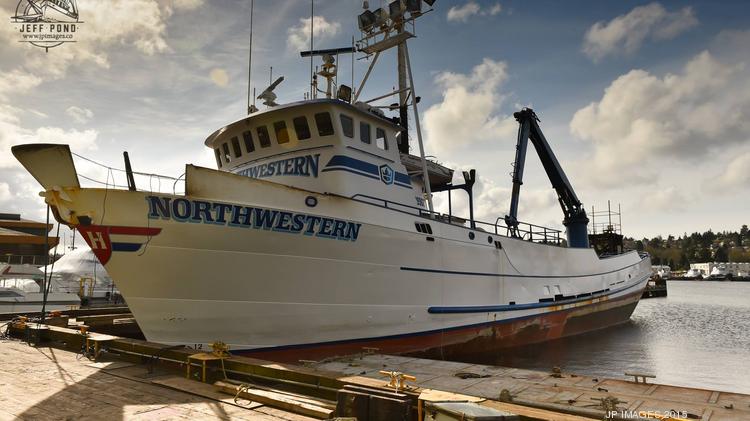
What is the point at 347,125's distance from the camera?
11.9 meters

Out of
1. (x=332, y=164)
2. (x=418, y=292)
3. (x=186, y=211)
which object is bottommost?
(x=418, y=292)

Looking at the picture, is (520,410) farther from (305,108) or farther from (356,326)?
(305,108)

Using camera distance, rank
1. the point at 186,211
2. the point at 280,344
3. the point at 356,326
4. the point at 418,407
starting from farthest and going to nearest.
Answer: the point at 356,326, the point at 280,344, the point at 186,211, the point at 418,407

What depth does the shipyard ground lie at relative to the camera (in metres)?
4.93

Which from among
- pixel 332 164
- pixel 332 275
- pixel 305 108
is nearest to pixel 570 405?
pixel 332 275

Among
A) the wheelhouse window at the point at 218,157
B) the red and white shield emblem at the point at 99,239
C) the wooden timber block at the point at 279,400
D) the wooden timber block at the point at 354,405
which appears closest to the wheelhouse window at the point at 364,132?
the wheelhouse window at the point at 218,157

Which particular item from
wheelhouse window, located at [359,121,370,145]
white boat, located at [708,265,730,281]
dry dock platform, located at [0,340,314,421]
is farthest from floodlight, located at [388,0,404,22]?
white boat, located at [708,265,730,281]

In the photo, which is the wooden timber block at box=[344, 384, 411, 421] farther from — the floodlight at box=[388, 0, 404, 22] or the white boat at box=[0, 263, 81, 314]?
the white boat at box=[0, 263, 81, 314]

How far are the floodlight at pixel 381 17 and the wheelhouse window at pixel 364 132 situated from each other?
18.4 ft

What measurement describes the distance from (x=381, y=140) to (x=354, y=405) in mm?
9246

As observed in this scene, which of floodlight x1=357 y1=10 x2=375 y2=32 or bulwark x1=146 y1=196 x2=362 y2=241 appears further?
floodlight x1=357 y1=10 x2=375 y2=32

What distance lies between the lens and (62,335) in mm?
9352

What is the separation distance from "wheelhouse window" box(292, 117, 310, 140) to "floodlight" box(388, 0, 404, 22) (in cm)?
636

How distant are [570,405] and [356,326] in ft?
19.2
